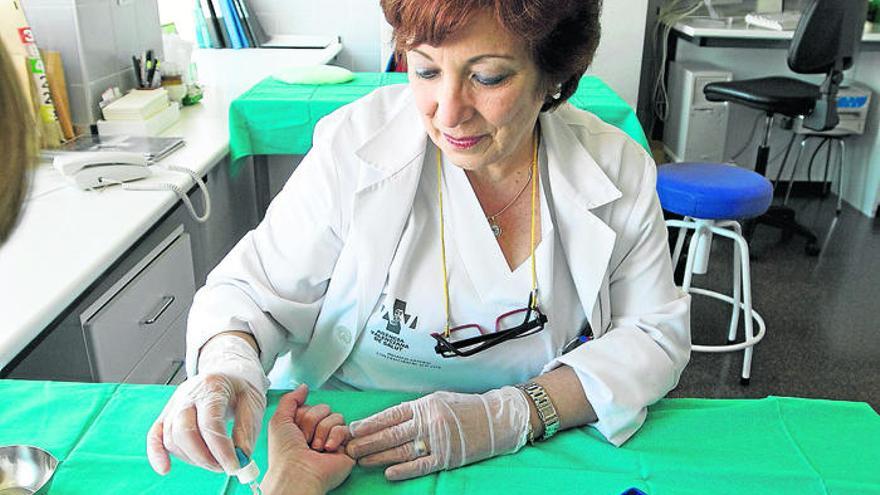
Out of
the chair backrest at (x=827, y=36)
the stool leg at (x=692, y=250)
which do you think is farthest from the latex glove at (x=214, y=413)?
the chair backrest at (x=827, y=36)

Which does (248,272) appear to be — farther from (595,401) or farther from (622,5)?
(622,5)

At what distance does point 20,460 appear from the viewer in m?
0.86

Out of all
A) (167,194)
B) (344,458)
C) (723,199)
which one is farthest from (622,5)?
(344,458)

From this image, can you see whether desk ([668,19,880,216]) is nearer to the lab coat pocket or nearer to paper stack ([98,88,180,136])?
paper stack ([98,88,180,136])

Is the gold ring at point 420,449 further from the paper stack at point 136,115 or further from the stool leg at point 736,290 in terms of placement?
the stool leg at point 736,290

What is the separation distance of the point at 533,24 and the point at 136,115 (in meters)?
1.51

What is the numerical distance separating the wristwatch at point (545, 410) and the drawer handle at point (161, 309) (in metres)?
0.98

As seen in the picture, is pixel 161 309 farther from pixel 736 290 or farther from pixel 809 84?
pixel 809 84

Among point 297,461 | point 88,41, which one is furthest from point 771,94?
point 297,461

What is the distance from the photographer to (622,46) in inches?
141

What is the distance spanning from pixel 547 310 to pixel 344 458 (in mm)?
435

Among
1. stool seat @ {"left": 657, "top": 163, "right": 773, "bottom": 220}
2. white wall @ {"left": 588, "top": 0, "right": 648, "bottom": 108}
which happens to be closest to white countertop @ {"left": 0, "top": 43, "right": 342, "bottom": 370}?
stool seat @ {"left": 657, "top": 163, "right": 773, "bottom": 220}

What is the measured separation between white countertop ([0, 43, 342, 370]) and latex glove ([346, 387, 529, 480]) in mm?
497

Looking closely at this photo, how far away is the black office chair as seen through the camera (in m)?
2.94
